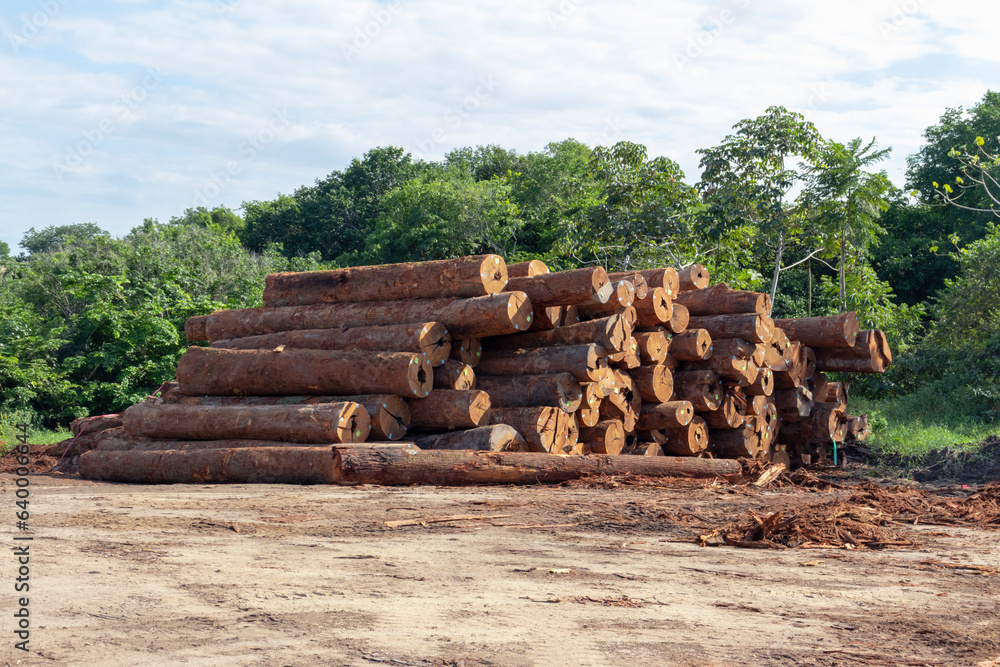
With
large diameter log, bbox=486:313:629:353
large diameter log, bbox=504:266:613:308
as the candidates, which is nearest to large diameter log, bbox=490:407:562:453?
large diameter log, bbox=486:313:629:353

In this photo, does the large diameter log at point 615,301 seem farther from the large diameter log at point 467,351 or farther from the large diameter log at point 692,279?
the large diameter log at point 692,279

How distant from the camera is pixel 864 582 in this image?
16.1 feet

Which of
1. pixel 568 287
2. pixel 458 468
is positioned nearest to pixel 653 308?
pixel 568 287

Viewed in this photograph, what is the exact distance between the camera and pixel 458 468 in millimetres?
8758

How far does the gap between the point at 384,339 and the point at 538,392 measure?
194 cm

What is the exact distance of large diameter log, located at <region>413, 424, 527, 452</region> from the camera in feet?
30.5

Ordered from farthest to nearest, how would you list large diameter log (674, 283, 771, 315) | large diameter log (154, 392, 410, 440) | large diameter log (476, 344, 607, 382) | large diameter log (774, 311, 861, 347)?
large diameter log (774, 311, 861, 347), large diameter log (674, 283, 771, 315), large diameter log (476, 344, 607, 382), large diameter log (154, 392, 410, 440)

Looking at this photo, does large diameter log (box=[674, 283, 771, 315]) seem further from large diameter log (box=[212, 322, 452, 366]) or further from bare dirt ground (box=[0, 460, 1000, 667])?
bare dirt ground (box=[0, 460, 1000, 667])

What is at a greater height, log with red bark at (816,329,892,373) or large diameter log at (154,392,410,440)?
log with red bark at (816,329,892,373)

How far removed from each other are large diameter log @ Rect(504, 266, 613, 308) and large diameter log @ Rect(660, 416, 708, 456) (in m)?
2.38

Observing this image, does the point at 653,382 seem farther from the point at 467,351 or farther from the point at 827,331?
the point at 827,331

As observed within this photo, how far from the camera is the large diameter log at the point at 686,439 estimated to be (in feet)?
38.5

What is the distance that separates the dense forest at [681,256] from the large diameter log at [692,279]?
621 centimetres

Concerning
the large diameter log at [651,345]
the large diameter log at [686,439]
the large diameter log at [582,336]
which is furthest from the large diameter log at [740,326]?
the large diameter log at [582,336]
